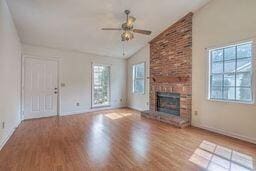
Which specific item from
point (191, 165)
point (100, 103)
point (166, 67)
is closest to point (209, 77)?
point (166, 67)

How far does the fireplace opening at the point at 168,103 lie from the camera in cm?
481

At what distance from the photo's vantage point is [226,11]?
353 cm

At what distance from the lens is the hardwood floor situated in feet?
7.43

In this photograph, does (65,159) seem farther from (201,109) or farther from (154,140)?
(201,109)

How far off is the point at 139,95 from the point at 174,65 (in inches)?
84.8

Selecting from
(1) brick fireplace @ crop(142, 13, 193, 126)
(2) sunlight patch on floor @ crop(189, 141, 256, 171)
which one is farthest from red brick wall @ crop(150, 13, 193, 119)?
(2) sunlight patch on floor @ crop(189, 141, 256, 171)

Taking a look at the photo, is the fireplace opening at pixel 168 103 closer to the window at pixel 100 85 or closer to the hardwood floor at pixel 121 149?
the hardwood floor at pixel 121 149

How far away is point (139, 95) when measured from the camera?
21.1 ft

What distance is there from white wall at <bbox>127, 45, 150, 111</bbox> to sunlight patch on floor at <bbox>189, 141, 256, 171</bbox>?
335 cm

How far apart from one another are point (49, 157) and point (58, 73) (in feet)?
11.7

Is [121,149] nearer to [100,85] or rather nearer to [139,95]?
[139,95]

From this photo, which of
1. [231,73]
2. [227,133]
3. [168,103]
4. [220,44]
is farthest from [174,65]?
[227,133]

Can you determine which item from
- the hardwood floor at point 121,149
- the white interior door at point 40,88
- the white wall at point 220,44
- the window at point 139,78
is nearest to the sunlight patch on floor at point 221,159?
the hardwood floor at point 121,149

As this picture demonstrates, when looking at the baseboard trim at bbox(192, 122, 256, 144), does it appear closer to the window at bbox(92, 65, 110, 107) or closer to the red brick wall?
the red brick wall
